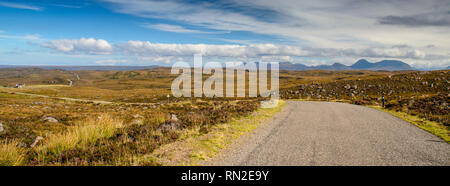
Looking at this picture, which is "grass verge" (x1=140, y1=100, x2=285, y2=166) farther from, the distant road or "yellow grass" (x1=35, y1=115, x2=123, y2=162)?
"yellow grass" (x1=35, y1=115, x2=123, y2=162)

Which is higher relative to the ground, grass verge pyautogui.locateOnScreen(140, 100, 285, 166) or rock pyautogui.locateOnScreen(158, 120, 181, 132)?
grass verge pyautogui.locateOnScreen(140, 100, 285, 166)

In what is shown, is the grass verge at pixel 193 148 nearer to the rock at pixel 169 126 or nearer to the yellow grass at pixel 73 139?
the rock at pixel 169 126

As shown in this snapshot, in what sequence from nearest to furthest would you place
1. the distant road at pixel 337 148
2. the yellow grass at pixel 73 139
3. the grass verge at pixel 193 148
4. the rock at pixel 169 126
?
the distant road at pixel 337 148, the grass verge at pixel 193 148, the yellow grass at pixel 73 139, the rock at pixel 169 126

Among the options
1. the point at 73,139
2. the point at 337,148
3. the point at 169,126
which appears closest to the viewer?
the point at 337,148

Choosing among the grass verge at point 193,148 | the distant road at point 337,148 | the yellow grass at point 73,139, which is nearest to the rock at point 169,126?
the grass verge at point 193,148

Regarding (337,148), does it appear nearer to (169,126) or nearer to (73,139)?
(169,126)

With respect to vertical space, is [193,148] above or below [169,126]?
above

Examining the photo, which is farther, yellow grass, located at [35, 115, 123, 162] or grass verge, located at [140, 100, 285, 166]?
yellow grass, located at [35, 115, 123, 162]

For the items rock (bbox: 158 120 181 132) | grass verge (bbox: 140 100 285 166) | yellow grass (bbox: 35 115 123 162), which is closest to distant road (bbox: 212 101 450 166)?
grass verge (bbox: 140 100 285 166)

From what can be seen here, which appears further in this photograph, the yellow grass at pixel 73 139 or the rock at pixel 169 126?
the rock at pixel 169 126

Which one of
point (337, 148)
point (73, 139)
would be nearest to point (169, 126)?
point (73, 139)
